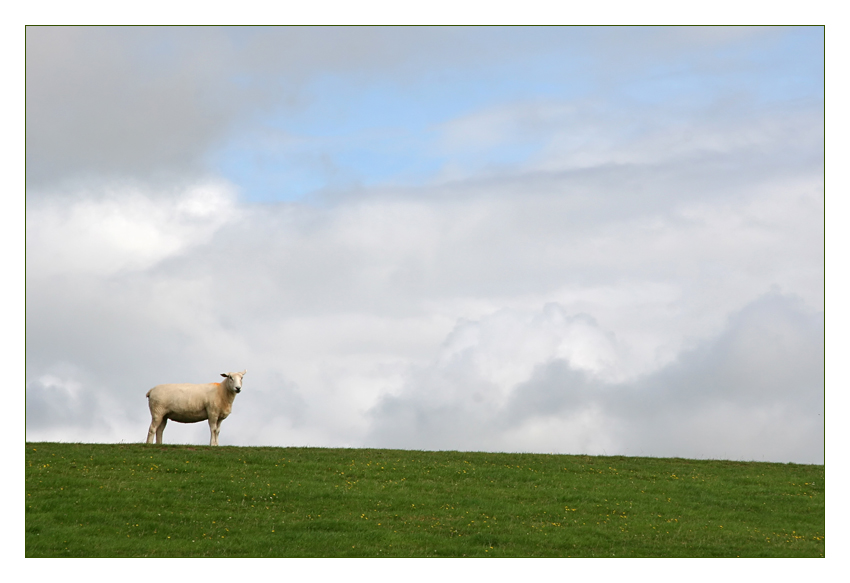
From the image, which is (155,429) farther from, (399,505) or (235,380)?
(399,505)

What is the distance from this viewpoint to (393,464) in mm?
29562

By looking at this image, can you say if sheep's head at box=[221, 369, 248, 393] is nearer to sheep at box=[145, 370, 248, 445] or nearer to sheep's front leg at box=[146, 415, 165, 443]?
sheep at box=[145, 370, 248, 445]

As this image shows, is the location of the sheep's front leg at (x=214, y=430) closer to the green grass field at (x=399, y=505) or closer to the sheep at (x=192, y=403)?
the sheep at (x=192, y=403)

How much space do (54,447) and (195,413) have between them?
498 centimetres

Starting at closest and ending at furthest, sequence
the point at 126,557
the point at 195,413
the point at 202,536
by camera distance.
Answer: the point at 126,557
the point at 202,536
the point at 195,413

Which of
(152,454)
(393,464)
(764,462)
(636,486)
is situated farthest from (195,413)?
(764,462)

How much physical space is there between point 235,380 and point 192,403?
5.93ft

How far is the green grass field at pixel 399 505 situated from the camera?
21219 mm

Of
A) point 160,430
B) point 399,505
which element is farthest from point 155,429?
point 399,505

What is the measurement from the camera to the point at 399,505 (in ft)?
80.7

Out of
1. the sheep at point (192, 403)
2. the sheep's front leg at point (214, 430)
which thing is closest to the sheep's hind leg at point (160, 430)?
the sheep at point (192, 403)
